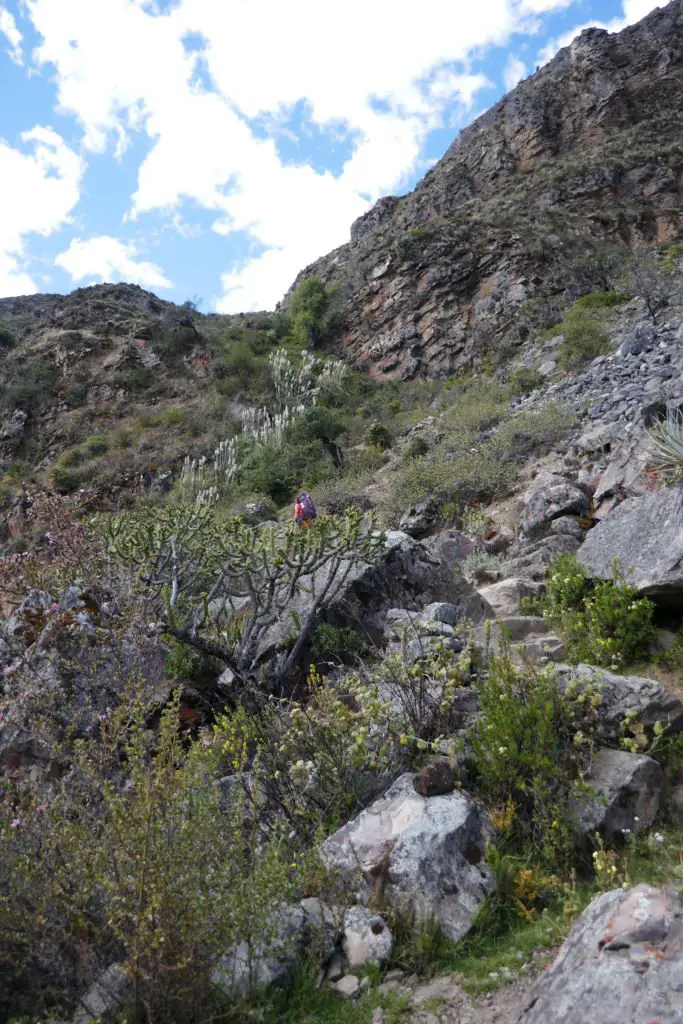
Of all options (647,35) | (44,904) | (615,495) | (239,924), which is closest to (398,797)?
(239,924)

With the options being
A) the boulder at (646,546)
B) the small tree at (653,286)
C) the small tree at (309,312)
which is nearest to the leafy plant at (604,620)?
the boulder at (646,546)

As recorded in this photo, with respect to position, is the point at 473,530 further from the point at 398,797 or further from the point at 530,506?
the point at 398,797

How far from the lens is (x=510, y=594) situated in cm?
Answer: 581

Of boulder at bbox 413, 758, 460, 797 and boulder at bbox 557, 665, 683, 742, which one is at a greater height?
boulder at bbox 413, 758, 460, 797

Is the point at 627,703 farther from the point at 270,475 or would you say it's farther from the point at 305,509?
the point at 270,475

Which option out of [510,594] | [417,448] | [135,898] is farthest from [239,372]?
[135,898]

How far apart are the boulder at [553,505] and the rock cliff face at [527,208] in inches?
634

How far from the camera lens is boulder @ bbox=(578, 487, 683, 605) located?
423 cm

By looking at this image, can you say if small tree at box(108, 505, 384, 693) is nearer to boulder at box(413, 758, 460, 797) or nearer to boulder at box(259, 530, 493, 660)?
boulder at box(259, 530, 493, 660)

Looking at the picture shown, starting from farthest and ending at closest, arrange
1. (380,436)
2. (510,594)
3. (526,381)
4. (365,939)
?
(380,436), (526,381), (510,594), (365,939)

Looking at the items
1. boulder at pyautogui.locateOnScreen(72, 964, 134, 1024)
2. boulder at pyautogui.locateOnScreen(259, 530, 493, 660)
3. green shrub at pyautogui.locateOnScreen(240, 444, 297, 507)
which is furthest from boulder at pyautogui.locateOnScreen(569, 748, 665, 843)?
green shrub at pyautogui.locateOnScreen(240, 444, 297, 507)

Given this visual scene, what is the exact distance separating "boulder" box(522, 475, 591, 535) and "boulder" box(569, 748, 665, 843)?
4.38 m

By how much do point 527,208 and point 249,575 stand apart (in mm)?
29293

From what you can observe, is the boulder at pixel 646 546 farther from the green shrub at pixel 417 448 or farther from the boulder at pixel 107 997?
the green shrub at pixel 417 448
